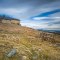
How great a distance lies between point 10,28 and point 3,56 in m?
2.32

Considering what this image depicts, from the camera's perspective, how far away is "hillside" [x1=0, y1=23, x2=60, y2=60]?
6404 millimetres

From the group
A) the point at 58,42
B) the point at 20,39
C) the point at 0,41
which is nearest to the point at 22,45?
the point at 20,39

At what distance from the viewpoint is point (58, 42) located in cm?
800

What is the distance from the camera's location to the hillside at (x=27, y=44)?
6404 millimetres

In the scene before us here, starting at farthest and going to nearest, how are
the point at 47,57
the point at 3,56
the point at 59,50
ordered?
1. the point at 59,50
2. the point at 47,57
3. the point at 3,56

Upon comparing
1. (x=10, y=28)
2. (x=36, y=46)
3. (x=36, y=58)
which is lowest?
(x=36, y=58)

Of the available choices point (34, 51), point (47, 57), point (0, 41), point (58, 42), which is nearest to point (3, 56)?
point (0, 41)

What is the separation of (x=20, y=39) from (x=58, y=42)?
191 cm

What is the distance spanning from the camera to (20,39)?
736cm

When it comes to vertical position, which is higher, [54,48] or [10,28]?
[10,28]

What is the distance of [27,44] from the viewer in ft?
23.5

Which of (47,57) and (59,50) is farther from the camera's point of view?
(59,50)

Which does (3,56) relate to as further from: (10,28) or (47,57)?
(10,28)

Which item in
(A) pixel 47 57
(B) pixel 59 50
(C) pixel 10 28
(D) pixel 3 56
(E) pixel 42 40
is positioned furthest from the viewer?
(C) pixel 10 28
